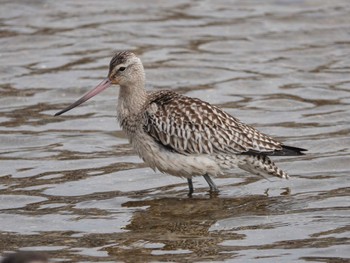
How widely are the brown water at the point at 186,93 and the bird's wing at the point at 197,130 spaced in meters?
0.46

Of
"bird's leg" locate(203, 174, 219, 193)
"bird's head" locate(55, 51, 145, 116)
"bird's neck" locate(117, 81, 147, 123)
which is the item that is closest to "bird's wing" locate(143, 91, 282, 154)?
"bird's neck" locate(117, 81, 147, 123)

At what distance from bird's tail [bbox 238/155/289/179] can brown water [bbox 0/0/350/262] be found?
0.18 metres

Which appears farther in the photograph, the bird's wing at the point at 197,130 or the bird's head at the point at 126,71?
the bird's head at the point at 126,71

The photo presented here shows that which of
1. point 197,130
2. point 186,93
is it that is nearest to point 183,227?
point 197,130

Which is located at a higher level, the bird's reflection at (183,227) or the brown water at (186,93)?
the brown water at (186,93)

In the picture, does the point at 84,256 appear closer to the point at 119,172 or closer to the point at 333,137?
the point at 119,172

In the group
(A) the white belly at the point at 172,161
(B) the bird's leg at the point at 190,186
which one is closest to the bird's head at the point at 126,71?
(A) the white belly at the point at 172,161

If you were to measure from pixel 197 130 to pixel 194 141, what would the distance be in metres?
0.13

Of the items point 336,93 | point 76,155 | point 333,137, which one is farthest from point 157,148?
point 336,93

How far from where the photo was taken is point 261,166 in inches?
436

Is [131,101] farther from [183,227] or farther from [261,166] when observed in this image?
[183,227]

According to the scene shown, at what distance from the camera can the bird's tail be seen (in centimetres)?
1107

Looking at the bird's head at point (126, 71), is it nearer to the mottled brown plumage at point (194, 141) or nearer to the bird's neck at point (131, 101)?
the bird's neck at point (131, 101)

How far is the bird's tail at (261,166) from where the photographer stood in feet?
36.3
